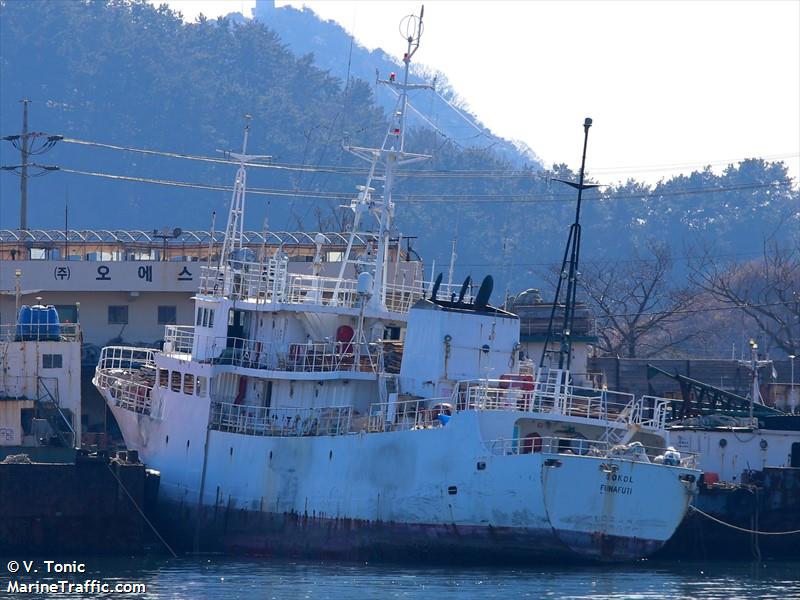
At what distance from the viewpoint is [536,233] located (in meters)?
130

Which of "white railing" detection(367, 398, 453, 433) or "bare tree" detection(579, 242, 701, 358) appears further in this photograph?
"bare tree" detection(579, 242, 701, 358)

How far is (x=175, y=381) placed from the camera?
4522 cm

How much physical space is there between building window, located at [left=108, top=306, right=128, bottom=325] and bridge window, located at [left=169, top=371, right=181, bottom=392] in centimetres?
1598

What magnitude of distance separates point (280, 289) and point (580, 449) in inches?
413

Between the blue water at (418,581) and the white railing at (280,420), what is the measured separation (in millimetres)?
3367

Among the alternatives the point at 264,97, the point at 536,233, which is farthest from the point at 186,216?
the point at 536,233

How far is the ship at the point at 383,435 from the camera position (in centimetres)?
3650

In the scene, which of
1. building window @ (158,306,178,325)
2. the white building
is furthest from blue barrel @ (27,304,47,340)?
building window @ (158,306,178,325)

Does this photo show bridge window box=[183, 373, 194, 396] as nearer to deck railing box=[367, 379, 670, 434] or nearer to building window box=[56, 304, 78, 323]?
deck railing box=[367, 379, 670, 434]

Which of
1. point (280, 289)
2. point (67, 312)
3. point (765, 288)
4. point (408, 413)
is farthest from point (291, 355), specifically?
point (765, 288)

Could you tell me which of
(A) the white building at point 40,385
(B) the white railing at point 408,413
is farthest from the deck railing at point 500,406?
(A) the white building at point 40,385

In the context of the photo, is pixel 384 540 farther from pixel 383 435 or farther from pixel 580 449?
pixel 580 449

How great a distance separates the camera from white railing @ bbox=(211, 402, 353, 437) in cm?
4050

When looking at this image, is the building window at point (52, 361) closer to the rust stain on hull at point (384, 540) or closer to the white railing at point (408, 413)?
the rust stain on hull at point (384, 540)
